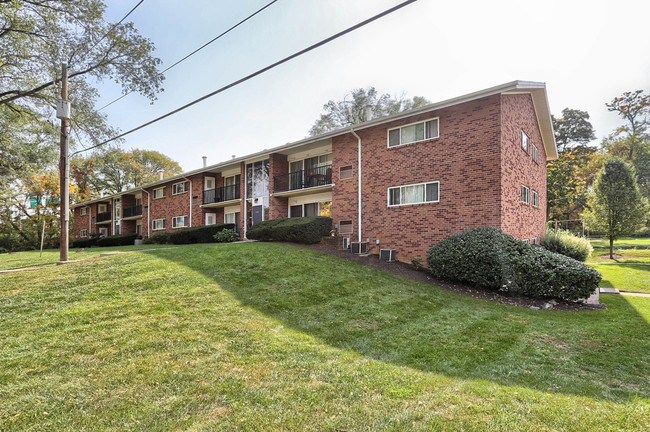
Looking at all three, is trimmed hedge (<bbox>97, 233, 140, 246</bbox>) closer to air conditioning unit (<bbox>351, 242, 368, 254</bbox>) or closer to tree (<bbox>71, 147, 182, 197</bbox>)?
tree (<bbox>71, 147, 182, 197</bbox>)

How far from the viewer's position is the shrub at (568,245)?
14.6 m

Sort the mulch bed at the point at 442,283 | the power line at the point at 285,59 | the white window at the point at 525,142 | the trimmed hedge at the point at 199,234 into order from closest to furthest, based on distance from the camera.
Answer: the power line at the point at 285,59
the mulch bed at the point at 442,283
the white window at the point at 525,142
the trimmed hedge at the point at 199,234

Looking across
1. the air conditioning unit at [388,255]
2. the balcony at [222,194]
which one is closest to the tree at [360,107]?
the balcony at [222,194]

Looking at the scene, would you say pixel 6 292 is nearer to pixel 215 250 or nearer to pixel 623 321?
pixel 215 250

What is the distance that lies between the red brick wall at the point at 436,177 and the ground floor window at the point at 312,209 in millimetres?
2529

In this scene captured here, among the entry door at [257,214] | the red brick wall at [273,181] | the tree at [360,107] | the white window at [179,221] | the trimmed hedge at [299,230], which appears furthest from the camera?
the tree at [360,107]

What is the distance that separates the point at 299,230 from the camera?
1430 centimetres

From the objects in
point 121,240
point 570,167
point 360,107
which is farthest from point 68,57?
point 570,167

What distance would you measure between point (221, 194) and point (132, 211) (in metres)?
14.4

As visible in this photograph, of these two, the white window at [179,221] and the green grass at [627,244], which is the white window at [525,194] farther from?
the white window at [179,221]

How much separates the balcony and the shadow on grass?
1206 centimetres

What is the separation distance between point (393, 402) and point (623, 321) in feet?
23.4

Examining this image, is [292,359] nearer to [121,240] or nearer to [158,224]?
[158,224]

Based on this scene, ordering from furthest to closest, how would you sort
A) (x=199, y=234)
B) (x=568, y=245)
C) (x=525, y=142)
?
(x=199, y=234)
(x=568, y=245)
(x=525, y=142)
